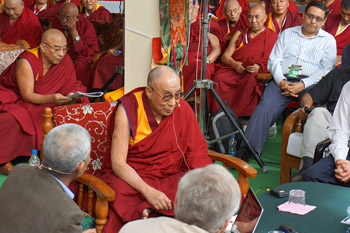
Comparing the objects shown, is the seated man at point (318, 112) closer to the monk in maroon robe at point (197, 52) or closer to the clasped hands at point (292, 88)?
the clasped hands at point (292, 88)

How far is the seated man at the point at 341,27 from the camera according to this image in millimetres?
5688

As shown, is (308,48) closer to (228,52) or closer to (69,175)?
(228,52)

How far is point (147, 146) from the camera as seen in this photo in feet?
10.6

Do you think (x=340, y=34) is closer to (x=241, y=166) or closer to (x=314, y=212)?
(x=241, y=166)

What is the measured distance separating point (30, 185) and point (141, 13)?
213 centimetres

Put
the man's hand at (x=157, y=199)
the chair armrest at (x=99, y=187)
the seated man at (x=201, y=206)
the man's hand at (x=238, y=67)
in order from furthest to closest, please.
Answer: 1. the man's hand at (x=238, y=67)
2. the man's hand at (x=157, y=199)
3. the chair armrest at (x=99, y=187)
4. the seated man at (x=201, y=206)

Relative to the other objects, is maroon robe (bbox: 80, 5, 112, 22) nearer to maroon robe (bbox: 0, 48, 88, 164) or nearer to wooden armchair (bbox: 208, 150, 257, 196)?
maroon robe (bbox: 0, 48, 88, 164)

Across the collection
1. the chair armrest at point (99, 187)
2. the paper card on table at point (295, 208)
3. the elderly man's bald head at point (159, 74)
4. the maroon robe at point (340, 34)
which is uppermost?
the elderly man's bald head at point (159, 74)

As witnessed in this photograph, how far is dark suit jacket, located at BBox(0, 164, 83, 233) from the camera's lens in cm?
203

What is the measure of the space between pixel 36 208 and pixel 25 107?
9.55 feet

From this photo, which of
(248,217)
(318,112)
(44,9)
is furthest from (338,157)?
(44,9)

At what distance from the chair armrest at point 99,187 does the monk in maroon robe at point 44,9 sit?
4.58 meters

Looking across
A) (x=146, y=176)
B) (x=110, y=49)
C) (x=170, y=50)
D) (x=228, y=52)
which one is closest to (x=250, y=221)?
(x=146, y=176)

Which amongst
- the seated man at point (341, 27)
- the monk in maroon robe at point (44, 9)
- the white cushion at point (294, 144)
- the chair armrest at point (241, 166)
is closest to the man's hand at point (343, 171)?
the chair armrest at point (241, 166)
